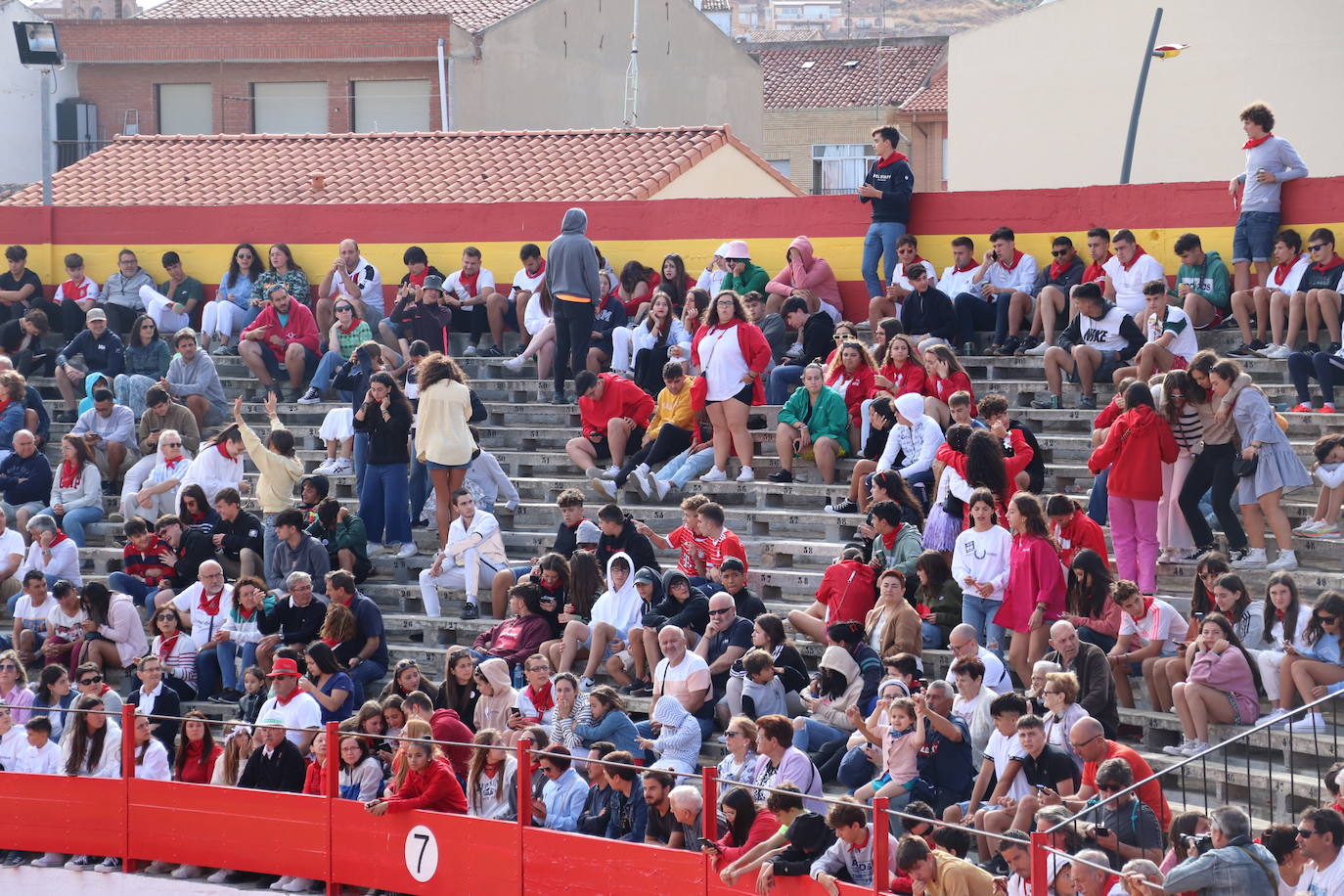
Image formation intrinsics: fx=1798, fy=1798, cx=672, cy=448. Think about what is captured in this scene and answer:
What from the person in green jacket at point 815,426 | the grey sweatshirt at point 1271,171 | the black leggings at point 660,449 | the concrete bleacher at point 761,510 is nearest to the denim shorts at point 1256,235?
the grey sweatshirt at point 1271,171

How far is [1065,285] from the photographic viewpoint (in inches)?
607

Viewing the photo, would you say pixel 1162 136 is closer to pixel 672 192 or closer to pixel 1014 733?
pixel 672 192

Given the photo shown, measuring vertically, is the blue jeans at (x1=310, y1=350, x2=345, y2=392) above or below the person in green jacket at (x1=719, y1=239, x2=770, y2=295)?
below

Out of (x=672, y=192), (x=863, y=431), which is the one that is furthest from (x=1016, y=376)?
(x=672, y=192)

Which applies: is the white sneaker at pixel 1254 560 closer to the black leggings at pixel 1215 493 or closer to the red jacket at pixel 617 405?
Result: the black leggings at pixel 1215 493

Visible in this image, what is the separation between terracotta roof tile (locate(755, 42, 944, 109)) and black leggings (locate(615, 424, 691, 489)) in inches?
1325

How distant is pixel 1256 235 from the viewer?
48.3 ft

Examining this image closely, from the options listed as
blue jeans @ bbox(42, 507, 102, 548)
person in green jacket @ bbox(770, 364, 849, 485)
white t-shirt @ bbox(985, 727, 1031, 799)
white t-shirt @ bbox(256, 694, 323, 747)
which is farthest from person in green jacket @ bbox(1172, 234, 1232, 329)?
blue jeans @ bbox(42, 507, 102, 548)

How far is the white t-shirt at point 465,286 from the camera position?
1858 cm

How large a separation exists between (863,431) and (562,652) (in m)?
3.11

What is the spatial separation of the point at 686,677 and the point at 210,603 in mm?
4336

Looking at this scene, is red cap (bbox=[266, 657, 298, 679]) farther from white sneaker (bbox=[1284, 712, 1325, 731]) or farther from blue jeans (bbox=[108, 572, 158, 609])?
white sneaker (bbox=[1284, 712, 1325, 731])

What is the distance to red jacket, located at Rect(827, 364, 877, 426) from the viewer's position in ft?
47.2

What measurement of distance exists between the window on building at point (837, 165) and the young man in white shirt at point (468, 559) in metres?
33.9
